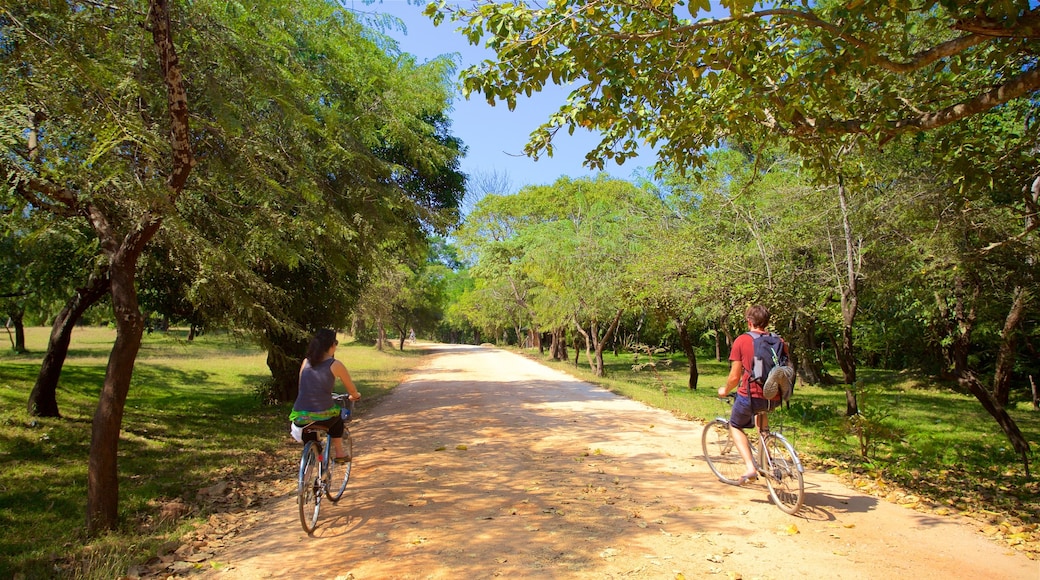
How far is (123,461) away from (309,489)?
16.4 feet

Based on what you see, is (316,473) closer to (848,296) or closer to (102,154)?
(102,154)

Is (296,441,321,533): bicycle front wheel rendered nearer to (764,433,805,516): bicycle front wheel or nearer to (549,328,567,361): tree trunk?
(764,433,805,516): bicycle front wheel

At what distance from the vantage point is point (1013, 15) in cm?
439

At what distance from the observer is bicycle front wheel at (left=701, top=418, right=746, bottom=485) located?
6.59m

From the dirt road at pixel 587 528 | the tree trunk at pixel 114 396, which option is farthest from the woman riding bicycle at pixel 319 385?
the tree trunk at pixel 114 396

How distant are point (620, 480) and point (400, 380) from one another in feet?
54.2

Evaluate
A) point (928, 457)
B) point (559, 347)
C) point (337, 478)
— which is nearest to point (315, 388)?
point (337, 478)

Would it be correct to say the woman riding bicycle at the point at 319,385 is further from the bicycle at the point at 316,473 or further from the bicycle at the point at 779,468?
the bicycle at the point at 779,468

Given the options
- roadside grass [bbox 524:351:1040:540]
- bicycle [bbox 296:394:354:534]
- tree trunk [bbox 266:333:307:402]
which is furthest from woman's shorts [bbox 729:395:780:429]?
tree trunk [bbox 266:333:307:402]

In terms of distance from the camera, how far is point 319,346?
574 cm

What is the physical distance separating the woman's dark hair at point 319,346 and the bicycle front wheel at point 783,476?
4260 millimetres

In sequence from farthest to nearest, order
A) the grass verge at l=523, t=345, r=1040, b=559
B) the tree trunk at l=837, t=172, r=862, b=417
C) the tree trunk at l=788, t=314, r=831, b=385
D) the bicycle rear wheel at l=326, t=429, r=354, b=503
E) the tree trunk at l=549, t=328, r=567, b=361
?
1. the tree trunk at l=549, t=328, r=567, b=361
2. the tree trunk at l=788, t=314, r=831, b=385
3. the tree trunk at l=837, t=172, r=862, b=417
4. the grass verge at l=523, t=345, r=1040, b=559
5. the bicycle rear wheel at l=326, t=429, r=354, b=503

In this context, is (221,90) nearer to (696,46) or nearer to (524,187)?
(696,46)

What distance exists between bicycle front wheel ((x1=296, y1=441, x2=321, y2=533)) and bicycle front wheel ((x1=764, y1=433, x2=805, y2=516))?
4117 mm
